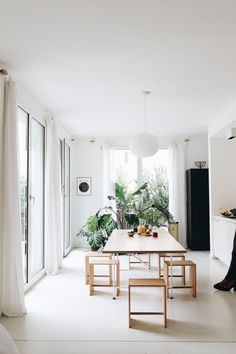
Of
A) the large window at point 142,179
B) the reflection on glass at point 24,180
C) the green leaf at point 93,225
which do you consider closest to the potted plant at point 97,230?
the green leaf at point 93,225

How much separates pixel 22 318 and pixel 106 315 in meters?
0.88

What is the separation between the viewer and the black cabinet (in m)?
7.08

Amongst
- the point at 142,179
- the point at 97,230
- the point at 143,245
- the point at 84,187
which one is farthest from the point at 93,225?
the point at 143,245

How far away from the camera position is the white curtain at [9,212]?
11.1ft

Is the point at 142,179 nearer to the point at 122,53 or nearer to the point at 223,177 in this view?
the point at 223,177

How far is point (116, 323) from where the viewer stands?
325 centimetres

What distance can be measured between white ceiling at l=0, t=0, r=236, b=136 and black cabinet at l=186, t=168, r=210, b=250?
2117 mm

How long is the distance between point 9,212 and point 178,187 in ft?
15.9

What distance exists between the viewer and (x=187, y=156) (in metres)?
7.72

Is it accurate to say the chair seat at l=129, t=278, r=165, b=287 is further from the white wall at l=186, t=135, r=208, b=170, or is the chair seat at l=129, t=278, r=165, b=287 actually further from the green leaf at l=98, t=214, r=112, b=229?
the white wall at l=186, t=135, r=208, b=170

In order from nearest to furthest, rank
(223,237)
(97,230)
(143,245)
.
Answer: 1. (143,245)
2. (223,237)
3. (97,230)

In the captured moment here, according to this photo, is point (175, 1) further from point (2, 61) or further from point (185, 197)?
point (185, 197)

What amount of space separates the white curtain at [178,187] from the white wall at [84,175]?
5.50ft

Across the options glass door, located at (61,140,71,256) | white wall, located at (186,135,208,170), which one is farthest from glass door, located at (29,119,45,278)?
white wall, located at (186,135,208,170)
